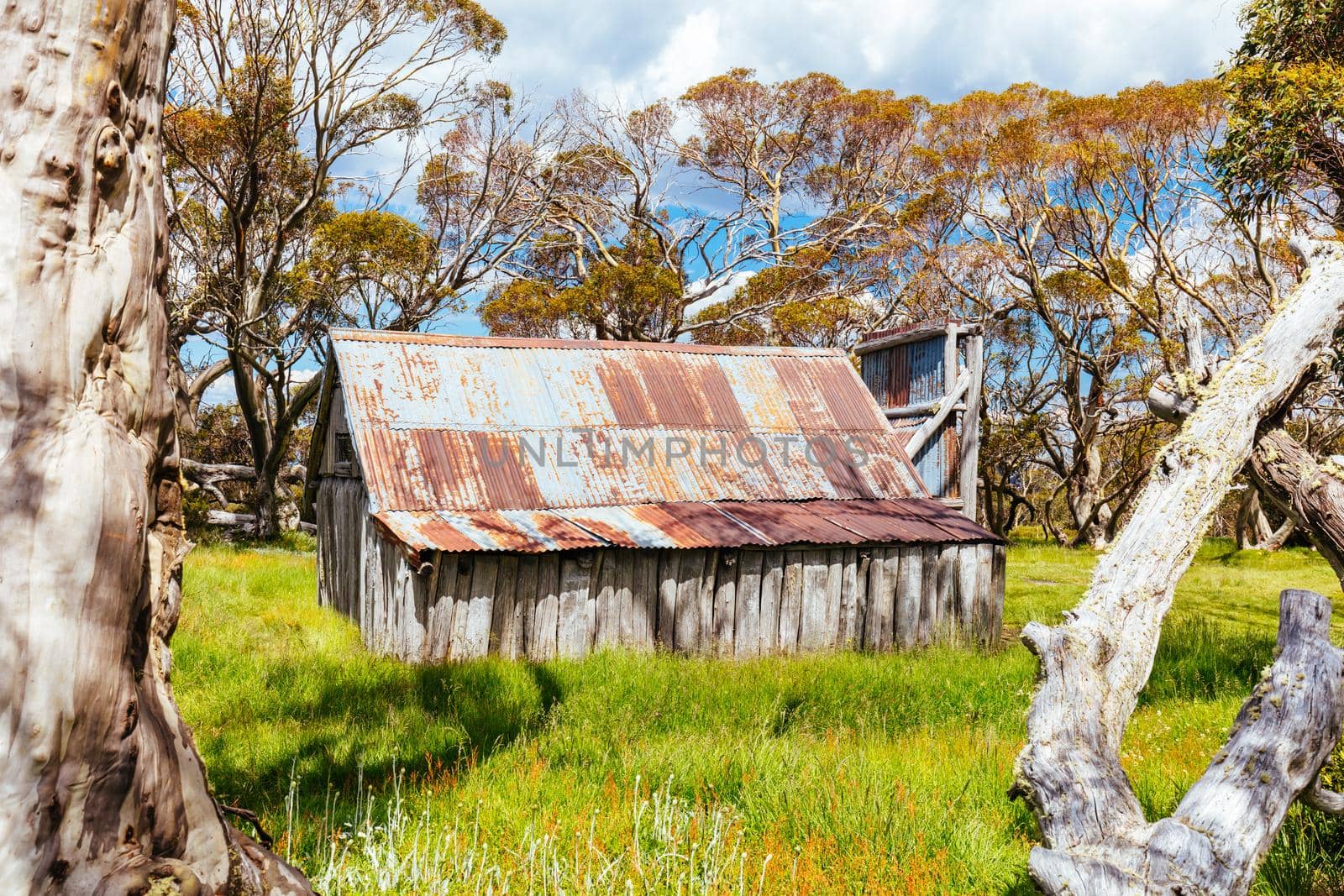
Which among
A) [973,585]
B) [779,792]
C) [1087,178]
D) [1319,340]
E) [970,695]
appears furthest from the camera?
[1087,178]

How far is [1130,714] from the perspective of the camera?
11.1ft

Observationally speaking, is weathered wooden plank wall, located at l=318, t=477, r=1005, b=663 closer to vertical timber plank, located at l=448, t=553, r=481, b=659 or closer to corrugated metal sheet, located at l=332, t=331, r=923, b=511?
vertical timber plank, located at l=448, t=553, r=481, b=659

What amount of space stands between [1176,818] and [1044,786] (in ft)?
1.38

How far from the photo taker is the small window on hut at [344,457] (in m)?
11.9

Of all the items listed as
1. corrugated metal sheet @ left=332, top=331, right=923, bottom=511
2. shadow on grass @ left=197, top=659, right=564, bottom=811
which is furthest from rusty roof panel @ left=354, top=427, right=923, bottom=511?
shadow on grass @ left=197, top=659, right=564, bottom=811

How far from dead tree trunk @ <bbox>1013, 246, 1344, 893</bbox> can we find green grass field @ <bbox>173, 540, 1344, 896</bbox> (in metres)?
1.16

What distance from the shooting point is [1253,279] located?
23.6m

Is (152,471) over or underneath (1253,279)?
underneath

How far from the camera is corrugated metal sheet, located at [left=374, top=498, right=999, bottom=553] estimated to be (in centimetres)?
934

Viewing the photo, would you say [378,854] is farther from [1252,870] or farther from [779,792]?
[1252,870]

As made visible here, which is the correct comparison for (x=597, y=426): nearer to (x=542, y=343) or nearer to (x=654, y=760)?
(x=542, y=343)

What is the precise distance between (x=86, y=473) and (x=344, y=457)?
10.5 m

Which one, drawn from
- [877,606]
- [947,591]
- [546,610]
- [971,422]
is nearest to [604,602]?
[546,610]

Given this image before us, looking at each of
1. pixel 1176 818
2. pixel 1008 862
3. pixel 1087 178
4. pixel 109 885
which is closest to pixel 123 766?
pixel 109 885
